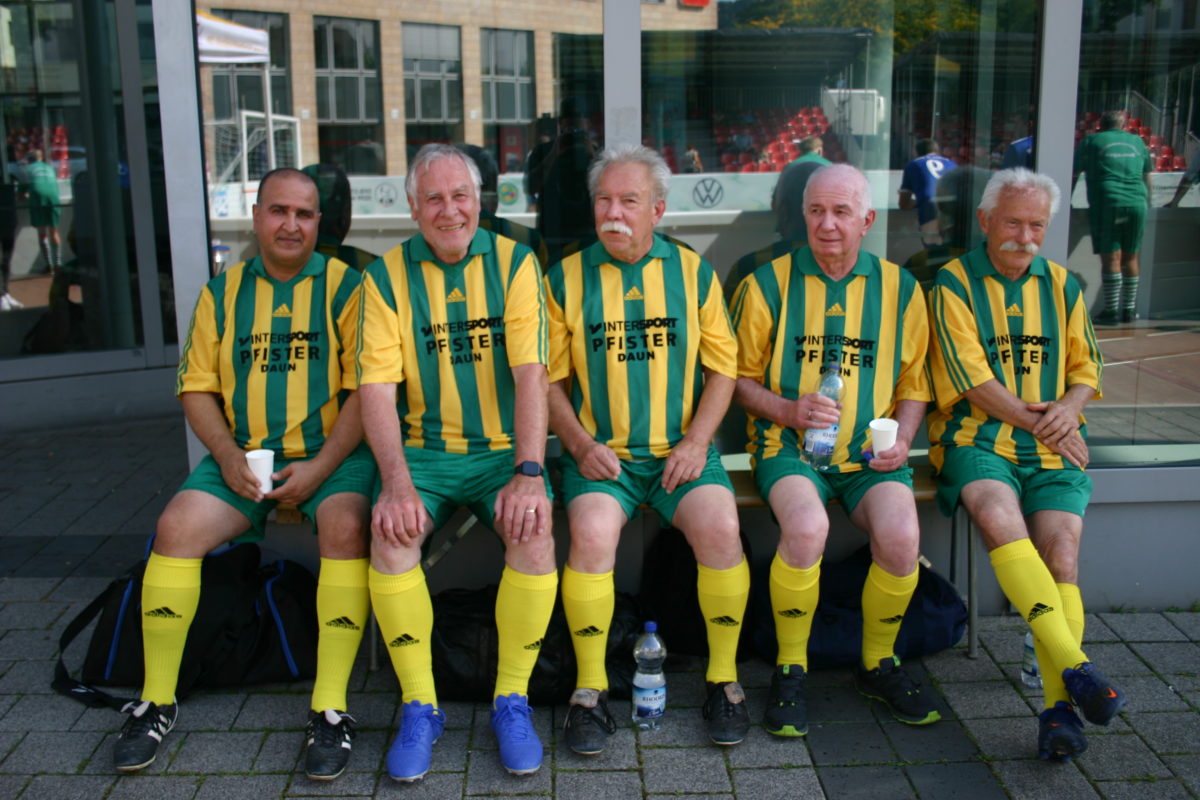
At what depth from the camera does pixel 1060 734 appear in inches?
112

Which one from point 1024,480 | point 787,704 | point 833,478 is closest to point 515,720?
point 787,704

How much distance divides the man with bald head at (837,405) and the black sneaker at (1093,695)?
16.2 inches

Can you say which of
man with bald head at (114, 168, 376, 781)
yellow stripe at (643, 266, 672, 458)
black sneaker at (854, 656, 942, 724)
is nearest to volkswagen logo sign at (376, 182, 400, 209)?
man with bald head at (114, 168, 376, 781)

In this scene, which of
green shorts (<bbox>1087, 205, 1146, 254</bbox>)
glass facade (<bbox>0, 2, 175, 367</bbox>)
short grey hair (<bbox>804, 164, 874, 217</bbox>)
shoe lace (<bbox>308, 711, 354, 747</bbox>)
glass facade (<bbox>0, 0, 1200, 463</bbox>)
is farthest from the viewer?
glass facade (<bbox>0, 2, 175, 367</bbox>)

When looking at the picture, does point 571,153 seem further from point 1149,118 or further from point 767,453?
point 1149,118

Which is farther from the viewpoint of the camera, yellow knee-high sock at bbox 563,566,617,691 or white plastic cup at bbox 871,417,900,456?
white plastic cup at bbox 871,417,900,456

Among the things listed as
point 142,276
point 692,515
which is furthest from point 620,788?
point 142,276

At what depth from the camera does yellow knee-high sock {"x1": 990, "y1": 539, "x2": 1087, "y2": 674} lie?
2.96 meters

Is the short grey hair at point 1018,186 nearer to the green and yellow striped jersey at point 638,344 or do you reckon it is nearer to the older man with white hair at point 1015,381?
the older man with white hair at point 1015,381

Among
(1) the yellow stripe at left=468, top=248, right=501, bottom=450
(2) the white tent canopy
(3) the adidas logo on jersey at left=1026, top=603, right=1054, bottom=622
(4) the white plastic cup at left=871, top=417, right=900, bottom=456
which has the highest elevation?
(2) the white tent canopy

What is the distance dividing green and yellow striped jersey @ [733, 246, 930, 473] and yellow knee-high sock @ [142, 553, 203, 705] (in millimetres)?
1734

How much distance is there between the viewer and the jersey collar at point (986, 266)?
3438 mm

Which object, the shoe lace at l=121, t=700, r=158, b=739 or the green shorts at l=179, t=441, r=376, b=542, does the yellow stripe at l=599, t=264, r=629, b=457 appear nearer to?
the green shorts at l=179, t=441, r=376, b=542

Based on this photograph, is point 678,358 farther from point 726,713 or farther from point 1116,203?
point 1116,203
